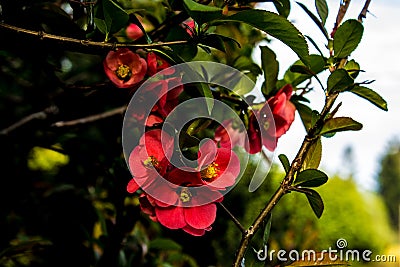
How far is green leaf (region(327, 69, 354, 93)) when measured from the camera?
0.53 metres

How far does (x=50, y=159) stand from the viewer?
2264 millimetres

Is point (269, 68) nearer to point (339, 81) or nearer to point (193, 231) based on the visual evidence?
point (339, 81)

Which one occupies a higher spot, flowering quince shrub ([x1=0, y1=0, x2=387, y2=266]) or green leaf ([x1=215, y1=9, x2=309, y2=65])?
green leaf ([x1=215, y1=9, x2=309, y2=65])

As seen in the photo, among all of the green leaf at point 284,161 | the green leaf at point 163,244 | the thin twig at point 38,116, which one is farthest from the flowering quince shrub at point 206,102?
the green leaf at point 163,244

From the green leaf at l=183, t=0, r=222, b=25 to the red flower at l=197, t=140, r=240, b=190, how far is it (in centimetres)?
12

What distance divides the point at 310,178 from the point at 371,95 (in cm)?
12

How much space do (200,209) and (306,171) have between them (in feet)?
0.37

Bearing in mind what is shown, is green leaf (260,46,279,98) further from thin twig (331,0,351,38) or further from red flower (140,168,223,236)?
red flower (140,168,223,236)

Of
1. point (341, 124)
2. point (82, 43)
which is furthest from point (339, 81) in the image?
point (82, 43)

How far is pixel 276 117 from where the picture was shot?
2.03 ft

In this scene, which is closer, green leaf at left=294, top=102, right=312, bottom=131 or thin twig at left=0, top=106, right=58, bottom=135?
green leaf at left=294, top=102, right=312, bottom=131

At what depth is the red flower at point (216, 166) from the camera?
1.65 feet

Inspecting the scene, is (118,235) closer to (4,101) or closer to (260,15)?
(260,15)

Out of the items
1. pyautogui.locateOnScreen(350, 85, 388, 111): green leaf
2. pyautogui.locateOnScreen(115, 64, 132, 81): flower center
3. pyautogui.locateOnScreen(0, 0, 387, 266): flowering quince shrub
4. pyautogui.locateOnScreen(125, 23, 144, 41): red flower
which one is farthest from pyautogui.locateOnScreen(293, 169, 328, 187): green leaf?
pyautogui.locateOnScreen(125, 23, 144, 41): red flower
